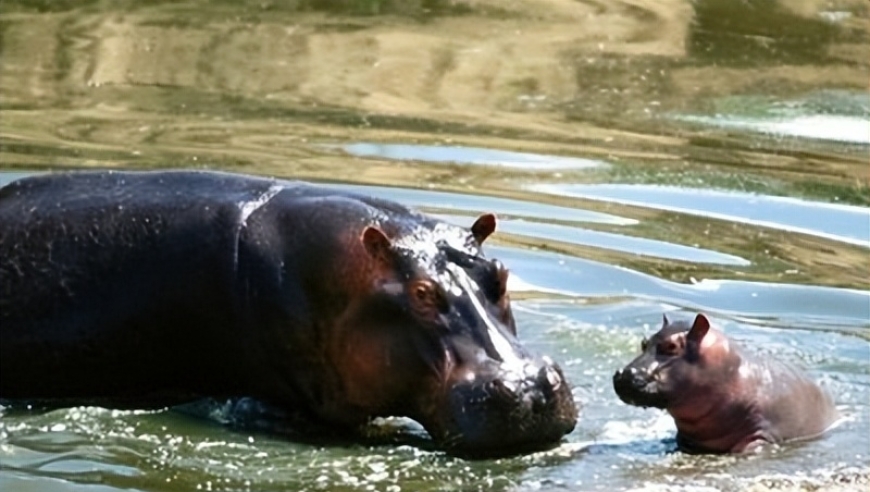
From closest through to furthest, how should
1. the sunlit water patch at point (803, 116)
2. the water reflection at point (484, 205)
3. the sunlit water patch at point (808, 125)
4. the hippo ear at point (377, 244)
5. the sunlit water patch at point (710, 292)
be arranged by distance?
the hippo ear at point (377, 244) < the sunlit water patch at point (710, 292) < the water reflection at point (484, 205) < the sunlit water patch at point (808, 125) < the sunlit water patch at point (803, 116)

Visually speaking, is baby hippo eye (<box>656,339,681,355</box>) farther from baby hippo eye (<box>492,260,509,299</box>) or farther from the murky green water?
baby hippo eye (<box>492,260,509,299</box>)

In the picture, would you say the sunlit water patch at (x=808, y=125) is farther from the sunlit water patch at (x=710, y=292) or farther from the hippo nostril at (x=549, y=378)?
the hippo nostril at (x=549, y=378)

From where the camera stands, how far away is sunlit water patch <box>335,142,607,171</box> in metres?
12.2

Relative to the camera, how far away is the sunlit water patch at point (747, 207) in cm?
1063

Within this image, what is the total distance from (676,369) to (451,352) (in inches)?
32.8

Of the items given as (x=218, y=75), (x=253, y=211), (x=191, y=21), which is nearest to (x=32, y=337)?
(x=253, y=211)

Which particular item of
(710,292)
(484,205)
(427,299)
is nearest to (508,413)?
(427,299)

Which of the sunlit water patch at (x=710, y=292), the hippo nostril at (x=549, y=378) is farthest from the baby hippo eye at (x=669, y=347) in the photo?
the sunlit water patch at (x=710, y=292)

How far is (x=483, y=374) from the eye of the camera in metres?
6.50

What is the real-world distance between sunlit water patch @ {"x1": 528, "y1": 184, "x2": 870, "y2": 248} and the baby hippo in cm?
338

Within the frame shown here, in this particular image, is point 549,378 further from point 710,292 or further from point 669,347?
point 710,292

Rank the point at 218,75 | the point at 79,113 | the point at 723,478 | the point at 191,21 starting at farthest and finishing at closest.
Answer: the point at 191,21
the point at 218,75
the point at 79,113
the point at 723,478

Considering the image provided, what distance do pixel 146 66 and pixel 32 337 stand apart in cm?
855

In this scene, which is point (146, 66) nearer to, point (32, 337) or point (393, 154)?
point (393, 154)
